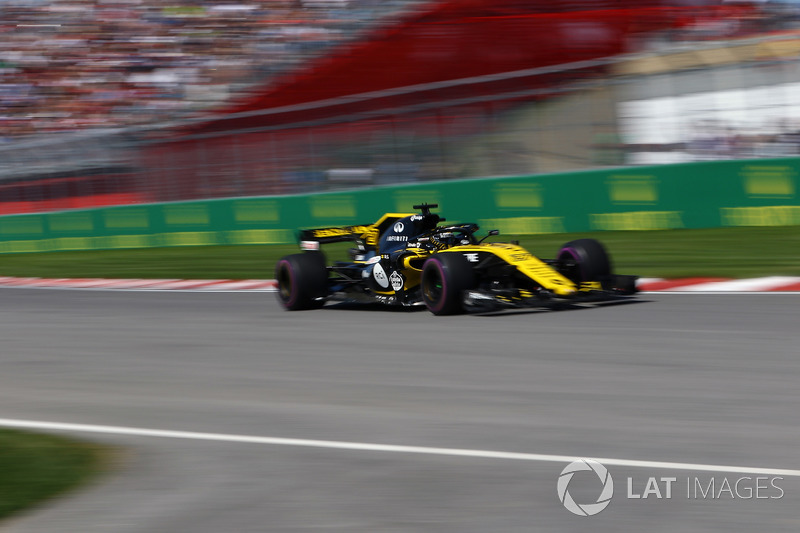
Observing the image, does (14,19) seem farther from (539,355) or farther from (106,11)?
(539,355)

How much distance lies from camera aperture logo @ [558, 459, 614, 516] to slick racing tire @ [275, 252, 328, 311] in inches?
249

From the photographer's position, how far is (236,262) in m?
16.1

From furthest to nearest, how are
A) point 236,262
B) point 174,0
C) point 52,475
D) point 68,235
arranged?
point 174,0
point 68,235
point 236,262
point 52,475

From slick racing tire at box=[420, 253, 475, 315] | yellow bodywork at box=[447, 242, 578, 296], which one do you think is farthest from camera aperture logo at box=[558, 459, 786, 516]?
slick racing tire at box=[420, 253, 475, 315]

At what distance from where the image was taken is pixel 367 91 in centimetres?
2178

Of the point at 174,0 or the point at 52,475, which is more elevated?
the point at 174,0

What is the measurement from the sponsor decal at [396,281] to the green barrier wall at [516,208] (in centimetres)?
604

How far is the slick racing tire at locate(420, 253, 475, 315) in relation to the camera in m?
8.54

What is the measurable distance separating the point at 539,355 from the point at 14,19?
25575 mm

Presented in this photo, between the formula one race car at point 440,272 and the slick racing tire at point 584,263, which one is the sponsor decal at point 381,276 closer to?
the formula one race car at point 440,272

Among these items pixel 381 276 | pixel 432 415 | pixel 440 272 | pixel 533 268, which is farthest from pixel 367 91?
pixel 432 415

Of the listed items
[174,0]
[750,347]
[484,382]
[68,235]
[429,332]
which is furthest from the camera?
[174,0]

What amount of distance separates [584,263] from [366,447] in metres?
4.81

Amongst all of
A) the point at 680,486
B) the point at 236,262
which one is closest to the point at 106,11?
the point at 236,262
